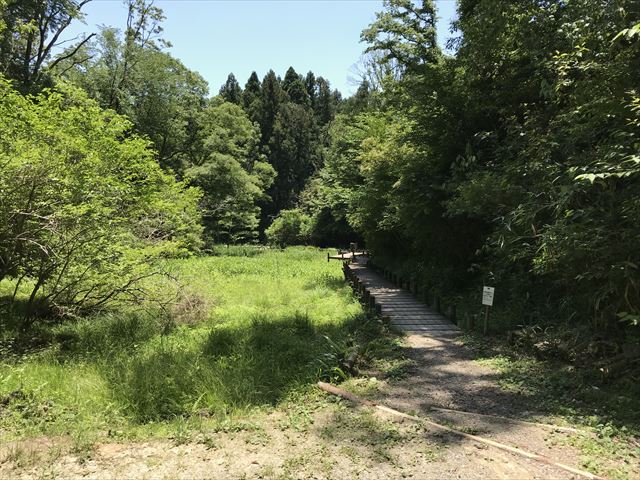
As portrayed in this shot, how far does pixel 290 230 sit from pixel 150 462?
137 feet

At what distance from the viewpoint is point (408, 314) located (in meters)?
11.6

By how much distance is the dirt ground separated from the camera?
3.99 m

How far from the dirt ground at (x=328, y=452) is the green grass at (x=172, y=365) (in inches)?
14.7

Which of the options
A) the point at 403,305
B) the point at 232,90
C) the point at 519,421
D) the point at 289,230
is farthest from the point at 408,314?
the point at 232,90

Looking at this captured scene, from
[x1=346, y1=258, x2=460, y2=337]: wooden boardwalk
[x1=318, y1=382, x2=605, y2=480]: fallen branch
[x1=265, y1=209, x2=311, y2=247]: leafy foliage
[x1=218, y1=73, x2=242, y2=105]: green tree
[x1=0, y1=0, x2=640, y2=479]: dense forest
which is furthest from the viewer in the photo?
[x1=218, y1=73, x2=242, y2=105]: green tree

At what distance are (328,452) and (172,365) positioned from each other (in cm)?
381

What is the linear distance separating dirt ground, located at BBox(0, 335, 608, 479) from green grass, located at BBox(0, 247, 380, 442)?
0.37 meters

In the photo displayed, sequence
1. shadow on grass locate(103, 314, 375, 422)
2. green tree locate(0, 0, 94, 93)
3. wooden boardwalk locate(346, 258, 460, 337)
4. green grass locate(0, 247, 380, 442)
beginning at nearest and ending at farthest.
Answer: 1. green grass locate(0, 247, 380, 442)
2. shadow on grass locate(103, 314, 375, 422)
3. wooden boardwalk locate(346, 258, 460, 337)
4. green tree locate(0, 0, 94, 93)

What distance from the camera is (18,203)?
27.2 ft

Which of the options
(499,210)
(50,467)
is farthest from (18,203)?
(499,210)

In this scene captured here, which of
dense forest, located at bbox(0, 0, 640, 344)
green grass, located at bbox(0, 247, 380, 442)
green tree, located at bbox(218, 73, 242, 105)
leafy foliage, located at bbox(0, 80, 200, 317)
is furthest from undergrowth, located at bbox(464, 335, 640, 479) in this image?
green tree, located at bbox(218, 73, 242, 105)

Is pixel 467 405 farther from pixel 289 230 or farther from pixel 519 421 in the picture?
pixel 289 230

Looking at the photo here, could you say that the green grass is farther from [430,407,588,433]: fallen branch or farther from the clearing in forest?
[430,407,588,433]: fallen branch

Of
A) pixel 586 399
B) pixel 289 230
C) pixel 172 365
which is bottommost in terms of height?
pixel 172 365
